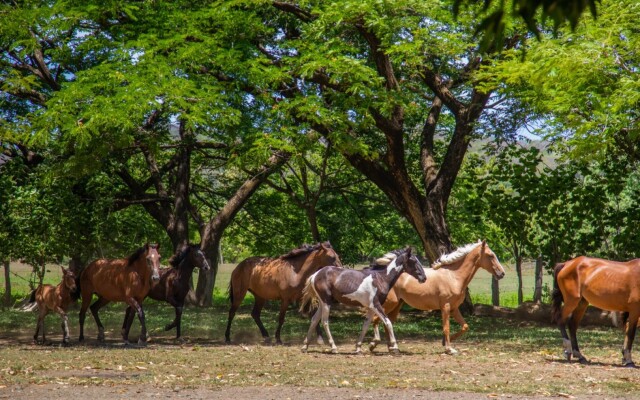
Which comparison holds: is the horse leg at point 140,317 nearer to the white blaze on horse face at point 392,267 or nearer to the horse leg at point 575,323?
the white blaze on horse face at point 392,267

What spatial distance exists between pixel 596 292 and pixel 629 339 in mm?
966

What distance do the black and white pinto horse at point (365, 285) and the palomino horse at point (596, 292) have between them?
2520 millimetres

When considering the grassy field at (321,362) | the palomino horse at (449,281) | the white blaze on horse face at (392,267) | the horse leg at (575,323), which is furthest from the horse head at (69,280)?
the horse leg at (575,323)

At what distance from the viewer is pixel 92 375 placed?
1217 cm

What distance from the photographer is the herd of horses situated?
14.5m

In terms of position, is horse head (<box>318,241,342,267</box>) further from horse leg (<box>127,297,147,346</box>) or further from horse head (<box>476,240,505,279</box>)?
horse leg (<box>127,297,147,346</box>)

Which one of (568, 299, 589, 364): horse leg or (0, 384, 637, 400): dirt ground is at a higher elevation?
(568, 299, 589, 364): horse leg

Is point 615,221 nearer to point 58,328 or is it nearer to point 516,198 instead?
point 516,198

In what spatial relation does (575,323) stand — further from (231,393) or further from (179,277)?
(179,277)

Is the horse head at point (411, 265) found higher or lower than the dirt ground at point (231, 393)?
higher

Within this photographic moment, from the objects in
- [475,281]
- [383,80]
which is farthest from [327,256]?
[475,281]

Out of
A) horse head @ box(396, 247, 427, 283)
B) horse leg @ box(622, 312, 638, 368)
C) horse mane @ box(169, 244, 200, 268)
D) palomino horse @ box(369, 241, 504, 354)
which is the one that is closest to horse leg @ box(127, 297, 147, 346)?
horse mane @ box(169, 244, 200, 268)

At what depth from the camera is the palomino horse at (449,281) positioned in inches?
637

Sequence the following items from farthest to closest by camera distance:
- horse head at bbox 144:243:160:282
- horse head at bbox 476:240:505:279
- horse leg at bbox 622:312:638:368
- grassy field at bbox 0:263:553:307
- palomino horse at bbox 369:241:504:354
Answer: grassy field at bbox 0:263:553:307 → horse head at bbox 144:243:160:282 → palomino horse at bbox 369:241:504:354 → horse head at bbox 476:240:505:279 → horse leg at bbox 622:312:638:368
